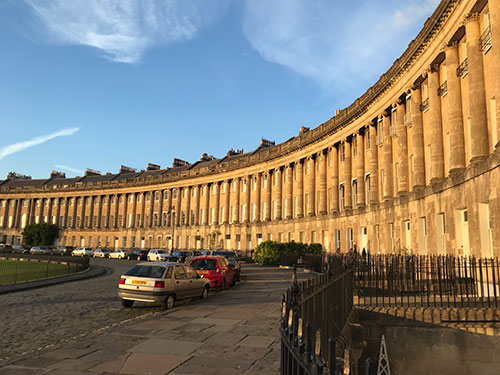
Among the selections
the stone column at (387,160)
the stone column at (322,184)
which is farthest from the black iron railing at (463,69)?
the stone column at (322,184)

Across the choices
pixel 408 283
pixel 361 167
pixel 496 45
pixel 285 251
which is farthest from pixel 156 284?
Answer: pixel 361 167

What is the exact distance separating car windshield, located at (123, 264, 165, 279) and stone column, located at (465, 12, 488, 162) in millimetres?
14881

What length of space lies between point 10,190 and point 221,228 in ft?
196

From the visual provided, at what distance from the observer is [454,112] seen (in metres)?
22.4

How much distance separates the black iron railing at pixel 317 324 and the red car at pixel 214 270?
6238mm

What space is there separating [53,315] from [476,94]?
19.9m

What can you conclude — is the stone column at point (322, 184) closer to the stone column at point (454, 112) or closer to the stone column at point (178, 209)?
the stone column at point (454, 112)

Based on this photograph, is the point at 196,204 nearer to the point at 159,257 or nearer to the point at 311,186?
the point at 159,257

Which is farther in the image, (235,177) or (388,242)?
(235,177)

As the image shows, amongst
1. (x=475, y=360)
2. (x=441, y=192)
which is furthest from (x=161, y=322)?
(x=441, y=192)

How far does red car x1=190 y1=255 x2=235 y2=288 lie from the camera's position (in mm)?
18969

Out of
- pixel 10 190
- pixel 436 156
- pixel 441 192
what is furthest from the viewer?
pixel 10 190

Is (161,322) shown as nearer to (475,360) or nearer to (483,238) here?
(475,360)

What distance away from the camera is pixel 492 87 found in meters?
19.5
